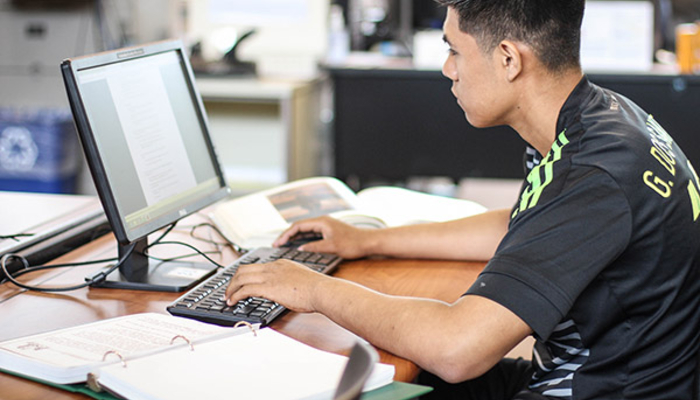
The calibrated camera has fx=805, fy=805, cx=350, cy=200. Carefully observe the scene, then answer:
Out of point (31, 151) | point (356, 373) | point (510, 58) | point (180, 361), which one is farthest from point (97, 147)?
point (31, 151)

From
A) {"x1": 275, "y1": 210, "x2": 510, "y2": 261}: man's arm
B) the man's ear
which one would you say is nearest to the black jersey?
the man's ear

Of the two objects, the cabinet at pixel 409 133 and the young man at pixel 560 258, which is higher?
the young man at pixel 560 258

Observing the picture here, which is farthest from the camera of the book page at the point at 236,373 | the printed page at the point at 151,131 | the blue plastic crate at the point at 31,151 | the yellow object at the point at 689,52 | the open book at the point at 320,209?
the blue plastic crate at the point at 31,151

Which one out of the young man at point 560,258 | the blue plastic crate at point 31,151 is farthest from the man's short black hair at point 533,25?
the blue plastic crate at point 31,151

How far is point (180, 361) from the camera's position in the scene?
945mm

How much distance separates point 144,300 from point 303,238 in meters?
0.40

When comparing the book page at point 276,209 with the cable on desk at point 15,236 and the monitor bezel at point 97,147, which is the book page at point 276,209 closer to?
the monitor bezel at point 97,147

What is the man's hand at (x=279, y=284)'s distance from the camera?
1154mm

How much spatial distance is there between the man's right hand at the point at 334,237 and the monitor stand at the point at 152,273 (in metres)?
0.19

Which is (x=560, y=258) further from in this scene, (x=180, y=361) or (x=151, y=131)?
Answer: (x=151, y=131)

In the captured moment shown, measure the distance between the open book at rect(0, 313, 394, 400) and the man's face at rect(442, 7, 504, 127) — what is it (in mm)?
475

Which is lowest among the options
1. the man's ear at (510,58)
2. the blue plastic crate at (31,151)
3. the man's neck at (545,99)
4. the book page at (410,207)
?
the blue plastic crate at (31,151)

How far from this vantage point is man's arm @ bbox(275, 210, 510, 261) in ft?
4.91

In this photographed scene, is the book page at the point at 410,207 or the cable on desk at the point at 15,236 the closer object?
the cable on desk at the point at 15,236
